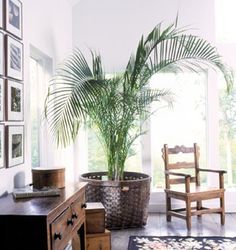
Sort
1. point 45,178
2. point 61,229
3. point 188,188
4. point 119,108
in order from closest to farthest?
point 61,229 → point 45,178 → point 119,108 → point 188,188

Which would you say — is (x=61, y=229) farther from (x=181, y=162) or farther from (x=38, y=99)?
(x=181, y=162)

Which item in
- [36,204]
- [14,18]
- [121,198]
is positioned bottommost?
[121,198]

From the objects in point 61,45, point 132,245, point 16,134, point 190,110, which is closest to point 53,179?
Answer: point 16,134

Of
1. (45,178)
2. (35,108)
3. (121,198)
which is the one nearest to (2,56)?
(45,178)

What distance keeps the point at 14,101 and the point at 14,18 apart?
1.93ft

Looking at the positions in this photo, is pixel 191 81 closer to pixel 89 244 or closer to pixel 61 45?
pixel 61 45

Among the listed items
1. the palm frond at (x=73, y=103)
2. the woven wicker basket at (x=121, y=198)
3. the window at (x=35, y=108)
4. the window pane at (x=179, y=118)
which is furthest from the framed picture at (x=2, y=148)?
the window pane at (x=179, y=118)

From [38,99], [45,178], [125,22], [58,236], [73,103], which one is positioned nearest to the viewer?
[58,236]

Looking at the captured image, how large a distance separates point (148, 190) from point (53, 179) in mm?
1697

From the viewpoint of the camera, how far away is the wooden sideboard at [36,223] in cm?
171

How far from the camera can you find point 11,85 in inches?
99.7

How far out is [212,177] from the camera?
4570mm

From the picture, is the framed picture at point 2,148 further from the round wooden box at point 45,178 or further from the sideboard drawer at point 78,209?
the sideboard drawer at point 78,209

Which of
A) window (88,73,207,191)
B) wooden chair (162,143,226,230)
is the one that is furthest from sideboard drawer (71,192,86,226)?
window (88,73,207,191)
